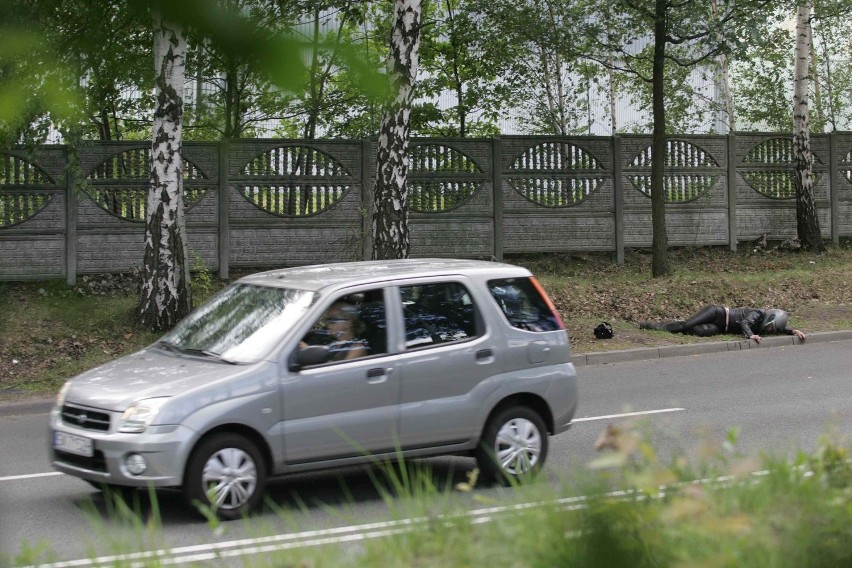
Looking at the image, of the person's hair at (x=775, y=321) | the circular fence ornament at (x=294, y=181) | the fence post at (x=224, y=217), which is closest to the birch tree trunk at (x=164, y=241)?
the fence post at (x=224, y=217)

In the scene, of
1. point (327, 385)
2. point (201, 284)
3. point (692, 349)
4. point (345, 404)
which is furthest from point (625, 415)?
point (201, 284)

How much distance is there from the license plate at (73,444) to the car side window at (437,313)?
225 cm

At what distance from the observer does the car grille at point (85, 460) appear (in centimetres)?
720

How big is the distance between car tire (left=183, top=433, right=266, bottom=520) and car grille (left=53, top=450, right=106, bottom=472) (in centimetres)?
58

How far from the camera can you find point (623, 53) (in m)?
21.2

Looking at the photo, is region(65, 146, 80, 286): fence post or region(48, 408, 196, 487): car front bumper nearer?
region(48, 408, 196, 487): car front bumper

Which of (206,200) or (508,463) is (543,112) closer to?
(206,200)

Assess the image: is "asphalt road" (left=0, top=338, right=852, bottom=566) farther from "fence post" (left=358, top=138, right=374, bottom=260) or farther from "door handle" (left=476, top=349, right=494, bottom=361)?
"fence post" (left=358, top=138, right=374, bottom=260)

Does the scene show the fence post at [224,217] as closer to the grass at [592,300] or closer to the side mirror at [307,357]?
the grass at [592,300]

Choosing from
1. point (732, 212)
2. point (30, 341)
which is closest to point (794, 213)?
point (732, 212)

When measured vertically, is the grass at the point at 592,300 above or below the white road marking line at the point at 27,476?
above

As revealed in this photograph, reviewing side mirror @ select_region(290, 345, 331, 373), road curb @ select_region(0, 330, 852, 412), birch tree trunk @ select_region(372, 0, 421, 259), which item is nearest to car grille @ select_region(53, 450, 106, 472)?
side mirror @ select_region(290, 345, 331, 373)

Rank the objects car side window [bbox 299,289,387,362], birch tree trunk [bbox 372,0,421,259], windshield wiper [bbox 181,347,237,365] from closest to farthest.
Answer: windshield wiper [bbox 181,347,237,365]
car side window [bbox 299,289,387,362]
birch tree trunk [bbox 372,0,421,259]

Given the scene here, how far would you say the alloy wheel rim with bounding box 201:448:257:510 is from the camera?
7184mm
